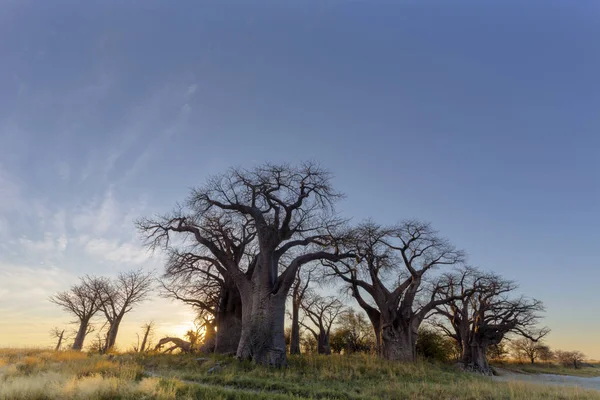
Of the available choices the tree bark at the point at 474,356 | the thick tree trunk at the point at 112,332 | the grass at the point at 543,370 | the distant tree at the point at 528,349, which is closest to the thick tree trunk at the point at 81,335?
the thick tree trunk at the point at 112,332

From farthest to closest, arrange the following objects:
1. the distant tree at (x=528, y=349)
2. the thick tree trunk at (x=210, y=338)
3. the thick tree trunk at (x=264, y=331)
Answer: the distant tree at (x=528, y=349) < the thick tree trunk at (x=210, y=338) < the thick tree trunk at (x=264, y=331)

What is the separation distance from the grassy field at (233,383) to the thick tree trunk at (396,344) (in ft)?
19.3

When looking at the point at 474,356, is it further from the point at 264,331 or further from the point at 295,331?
the point at 264,331

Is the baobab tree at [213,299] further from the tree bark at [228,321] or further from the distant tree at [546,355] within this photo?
the distant tree at [546,355]

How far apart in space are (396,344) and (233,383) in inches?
575

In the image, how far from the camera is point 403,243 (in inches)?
903

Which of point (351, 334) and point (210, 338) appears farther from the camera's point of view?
point (351, 334)

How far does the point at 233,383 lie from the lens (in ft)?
34.3

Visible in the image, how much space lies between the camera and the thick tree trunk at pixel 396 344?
21.4m

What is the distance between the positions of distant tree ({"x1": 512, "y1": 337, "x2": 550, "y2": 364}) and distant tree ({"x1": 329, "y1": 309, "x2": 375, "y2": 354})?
25197 mm

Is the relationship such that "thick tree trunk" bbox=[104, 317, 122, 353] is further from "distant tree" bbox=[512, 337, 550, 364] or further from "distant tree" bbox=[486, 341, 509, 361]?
"distant tree" bbox=[512, 337, 550, 364]

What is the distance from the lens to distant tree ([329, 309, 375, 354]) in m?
38.8

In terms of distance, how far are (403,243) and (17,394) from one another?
2076 cm

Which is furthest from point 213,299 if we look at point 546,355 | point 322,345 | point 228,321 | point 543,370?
point 546,355
